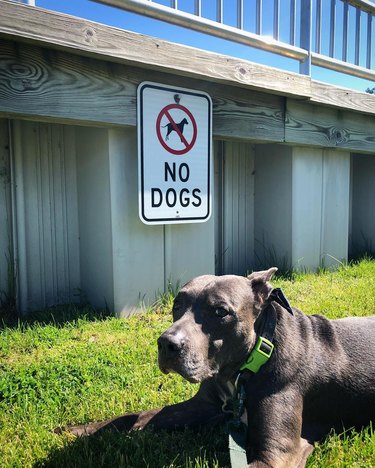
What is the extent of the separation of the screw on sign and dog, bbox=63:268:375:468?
6.92ft

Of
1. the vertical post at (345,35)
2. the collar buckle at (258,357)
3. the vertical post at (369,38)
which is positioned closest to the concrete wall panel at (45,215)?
the collar buckle at (258,357)

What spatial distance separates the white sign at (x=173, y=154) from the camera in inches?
159

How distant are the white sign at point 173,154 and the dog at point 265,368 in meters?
1.92

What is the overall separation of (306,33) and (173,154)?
7.19 ft

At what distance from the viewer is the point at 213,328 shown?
2096mm

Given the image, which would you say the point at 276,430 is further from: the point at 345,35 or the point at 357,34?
the point at 357,34

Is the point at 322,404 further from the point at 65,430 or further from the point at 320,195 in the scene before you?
the point at 320,195

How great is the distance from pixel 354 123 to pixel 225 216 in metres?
2.06

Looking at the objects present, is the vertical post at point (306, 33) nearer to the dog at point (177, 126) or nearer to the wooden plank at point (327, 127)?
the wooden plank at point (327, 127)

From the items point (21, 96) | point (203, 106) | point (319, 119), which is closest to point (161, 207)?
point (203, 106)

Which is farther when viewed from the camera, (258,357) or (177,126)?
(177,126)

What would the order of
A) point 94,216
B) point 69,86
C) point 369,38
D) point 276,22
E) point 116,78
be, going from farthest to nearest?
point 369,38
point 276,22
point 94,216
point 116,78
point 69,86

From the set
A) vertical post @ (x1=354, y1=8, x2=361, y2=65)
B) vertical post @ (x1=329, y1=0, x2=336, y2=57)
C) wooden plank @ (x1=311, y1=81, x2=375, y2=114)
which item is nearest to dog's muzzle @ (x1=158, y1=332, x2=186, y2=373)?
wooden plank @ (x1=311, y1=81, x2=375, y2=114)

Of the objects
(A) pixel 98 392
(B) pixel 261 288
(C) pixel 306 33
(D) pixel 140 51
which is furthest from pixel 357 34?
(A) pixel 98 392
